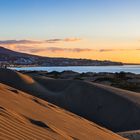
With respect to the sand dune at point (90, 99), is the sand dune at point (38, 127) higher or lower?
higher

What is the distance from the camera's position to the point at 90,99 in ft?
61.3

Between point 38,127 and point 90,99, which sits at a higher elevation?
point 38,127

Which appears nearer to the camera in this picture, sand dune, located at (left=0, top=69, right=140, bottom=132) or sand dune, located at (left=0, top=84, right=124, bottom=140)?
sand dune, located at (left=0, top=84, right=124, bottom=140)

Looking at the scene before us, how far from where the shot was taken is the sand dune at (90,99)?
16.8 meters

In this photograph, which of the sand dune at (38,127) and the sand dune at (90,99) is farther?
the sand dune at (90,99)

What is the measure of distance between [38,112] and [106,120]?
7.70 meters

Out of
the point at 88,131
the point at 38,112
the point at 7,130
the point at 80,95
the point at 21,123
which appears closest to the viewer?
the point at 7,130

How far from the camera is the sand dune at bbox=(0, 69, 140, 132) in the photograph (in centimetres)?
1678

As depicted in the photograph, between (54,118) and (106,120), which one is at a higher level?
(54,118)

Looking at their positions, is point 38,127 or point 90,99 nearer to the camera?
point 38,127

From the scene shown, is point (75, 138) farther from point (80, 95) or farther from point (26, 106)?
point (80, 95)

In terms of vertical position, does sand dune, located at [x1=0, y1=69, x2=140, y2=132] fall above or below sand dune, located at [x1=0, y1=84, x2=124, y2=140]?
below

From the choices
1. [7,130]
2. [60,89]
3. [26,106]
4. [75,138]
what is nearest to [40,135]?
[7,130]

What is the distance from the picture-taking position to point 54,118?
364 inches
